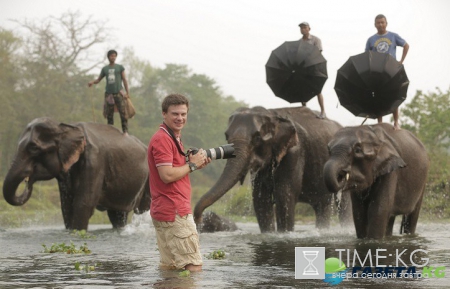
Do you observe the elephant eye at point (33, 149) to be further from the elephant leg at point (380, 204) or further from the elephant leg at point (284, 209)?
the elephant leg at point (380, 204)

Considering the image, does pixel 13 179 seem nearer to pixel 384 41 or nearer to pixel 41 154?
pixel 41 154

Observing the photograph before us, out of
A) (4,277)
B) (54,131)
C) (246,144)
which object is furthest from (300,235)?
(4,277)

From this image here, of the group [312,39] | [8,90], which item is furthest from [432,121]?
[8,90]

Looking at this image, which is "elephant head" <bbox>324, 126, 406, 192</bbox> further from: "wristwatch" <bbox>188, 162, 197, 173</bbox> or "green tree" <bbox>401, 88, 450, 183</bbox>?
"green tree" <bbox>401, 88, 450, 183</bbox>

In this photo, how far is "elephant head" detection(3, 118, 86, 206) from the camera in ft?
55.9

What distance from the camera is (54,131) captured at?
17328mm

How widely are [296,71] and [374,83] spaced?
7.67ft

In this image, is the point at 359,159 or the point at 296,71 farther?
the point at 296,71

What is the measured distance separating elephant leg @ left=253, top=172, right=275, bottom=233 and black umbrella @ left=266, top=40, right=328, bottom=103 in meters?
1.91

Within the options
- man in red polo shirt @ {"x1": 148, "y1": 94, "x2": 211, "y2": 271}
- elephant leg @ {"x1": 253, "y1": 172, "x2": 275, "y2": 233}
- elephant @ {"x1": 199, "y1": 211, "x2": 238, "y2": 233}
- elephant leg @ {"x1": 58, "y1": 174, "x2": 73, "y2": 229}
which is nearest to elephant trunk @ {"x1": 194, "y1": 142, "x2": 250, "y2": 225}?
elephant leg @ {"x1": 253, "y1": 172, "x2": 275, "y2": 233}

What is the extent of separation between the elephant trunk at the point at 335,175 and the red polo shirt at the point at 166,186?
18.5 ft

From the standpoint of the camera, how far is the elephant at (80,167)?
56.3 ft

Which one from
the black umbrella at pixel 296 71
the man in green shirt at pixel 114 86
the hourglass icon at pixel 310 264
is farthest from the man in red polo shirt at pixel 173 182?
the man in green shirt at pixel 114 86

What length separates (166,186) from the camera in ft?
28.1
